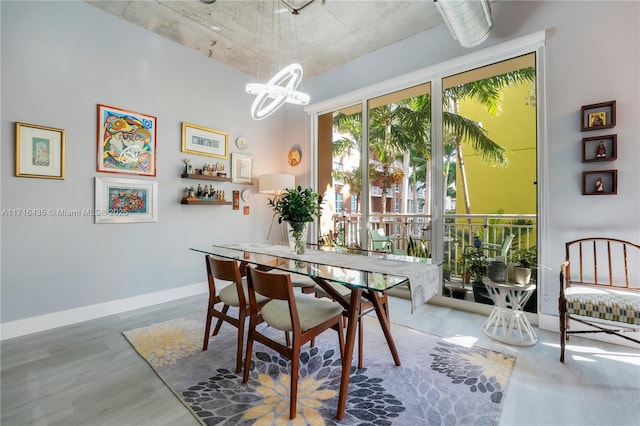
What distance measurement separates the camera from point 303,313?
5.57 feet

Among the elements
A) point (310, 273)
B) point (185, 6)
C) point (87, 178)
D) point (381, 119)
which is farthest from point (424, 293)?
point (185, 6)

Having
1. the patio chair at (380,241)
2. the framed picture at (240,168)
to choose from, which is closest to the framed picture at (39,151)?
the framed picture at (240,168)

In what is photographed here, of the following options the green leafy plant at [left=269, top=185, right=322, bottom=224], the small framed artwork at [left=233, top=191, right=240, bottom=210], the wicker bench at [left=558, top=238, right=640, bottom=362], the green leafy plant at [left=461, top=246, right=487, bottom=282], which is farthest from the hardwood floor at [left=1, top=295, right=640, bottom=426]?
the small framed artwork at [left=233, top=191, right=240, bottom=210]

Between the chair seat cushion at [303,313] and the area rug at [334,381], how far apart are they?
43 cm

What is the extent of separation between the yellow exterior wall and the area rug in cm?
166

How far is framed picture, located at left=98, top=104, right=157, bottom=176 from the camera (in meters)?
2.95

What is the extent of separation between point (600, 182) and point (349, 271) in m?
2.22

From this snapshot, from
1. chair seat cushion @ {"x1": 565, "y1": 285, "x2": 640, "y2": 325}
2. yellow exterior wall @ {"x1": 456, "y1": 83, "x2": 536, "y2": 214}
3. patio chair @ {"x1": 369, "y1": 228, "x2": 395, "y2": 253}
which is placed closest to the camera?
chair seat cushion @ {"x1": 565, "y1": 285, "x2": 640, "y2": 325}

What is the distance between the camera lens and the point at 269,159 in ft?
15.0

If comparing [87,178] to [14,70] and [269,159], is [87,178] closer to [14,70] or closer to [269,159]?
[14,70]

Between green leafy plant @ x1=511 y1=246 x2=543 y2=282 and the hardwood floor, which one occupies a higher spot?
green leafy plant @ x1=511 y1=246 x2=543 y2=282

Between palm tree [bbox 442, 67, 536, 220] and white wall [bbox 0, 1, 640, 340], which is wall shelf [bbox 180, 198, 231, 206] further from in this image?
palm tree [bbox 442, 67, 536, 220]

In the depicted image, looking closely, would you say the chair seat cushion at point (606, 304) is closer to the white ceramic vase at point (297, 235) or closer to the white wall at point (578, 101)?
the white wall at point (578, 101)

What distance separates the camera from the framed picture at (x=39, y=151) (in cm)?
248
